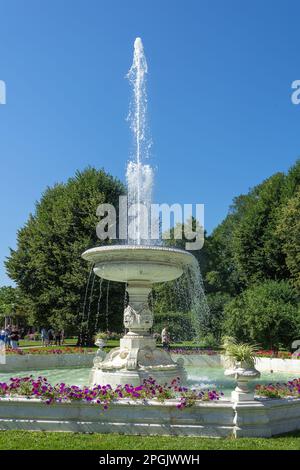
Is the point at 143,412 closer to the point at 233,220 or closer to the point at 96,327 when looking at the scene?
the point at 96,327

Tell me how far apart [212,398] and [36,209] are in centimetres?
3072

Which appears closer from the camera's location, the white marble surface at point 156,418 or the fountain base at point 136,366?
the white marble surface at point 156,418

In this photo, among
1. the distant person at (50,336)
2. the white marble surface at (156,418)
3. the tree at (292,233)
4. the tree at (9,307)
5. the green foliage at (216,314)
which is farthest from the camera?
the tree at (9,307)

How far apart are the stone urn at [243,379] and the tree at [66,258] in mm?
22772

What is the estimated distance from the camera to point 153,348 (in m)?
12.9

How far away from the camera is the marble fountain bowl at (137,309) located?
11.9 metres

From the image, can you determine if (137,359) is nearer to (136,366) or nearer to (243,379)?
(136,366)

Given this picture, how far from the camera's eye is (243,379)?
7652 millimetres

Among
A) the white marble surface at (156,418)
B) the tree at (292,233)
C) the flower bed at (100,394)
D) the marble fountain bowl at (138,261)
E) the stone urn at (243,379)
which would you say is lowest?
the white marble surface at (156,418)

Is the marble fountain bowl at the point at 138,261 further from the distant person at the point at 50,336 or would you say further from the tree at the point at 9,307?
the tree at the point at 9,307

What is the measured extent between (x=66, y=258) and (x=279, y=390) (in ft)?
79.1

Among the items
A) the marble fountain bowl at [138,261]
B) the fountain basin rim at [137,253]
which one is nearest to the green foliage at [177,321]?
the marble fountain bowl at [138,261]
